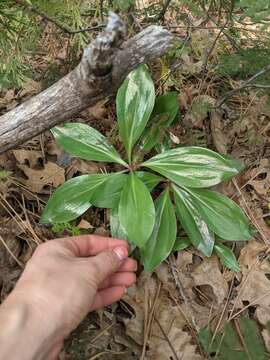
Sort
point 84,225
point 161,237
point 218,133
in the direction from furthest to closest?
point 218,133
point 84,225
point 161,237

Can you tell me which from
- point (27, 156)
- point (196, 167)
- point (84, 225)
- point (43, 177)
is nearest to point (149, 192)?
point (196, 167)

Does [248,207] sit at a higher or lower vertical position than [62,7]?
lower

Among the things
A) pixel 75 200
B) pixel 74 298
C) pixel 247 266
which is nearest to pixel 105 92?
pixel 75 200

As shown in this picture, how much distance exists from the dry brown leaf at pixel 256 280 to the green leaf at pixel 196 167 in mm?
326

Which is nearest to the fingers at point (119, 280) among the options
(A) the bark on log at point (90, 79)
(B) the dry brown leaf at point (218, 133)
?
(A) the bark on log at point (90, 79)

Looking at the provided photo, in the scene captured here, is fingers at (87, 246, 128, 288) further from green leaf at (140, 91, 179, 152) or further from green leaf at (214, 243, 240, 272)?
green leaf at (140, 91, 179, 152)

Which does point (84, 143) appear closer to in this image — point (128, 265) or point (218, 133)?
point (128, 265)

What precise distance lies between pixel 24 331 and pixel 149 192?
0.72 m

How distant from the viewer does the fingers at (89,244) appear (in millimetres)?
1486

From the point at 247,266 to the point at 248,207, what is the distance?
272 mm

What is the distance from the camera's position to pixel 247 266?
171cm

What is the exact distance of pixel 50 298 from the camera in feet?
4.01

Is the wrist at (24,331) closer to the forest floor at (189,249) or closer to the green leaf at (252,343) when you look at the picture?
the forest floor at (189,249)

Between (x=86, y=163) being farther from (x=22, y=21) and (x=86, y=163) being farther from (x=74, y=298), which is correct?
(x=74, y=298)
